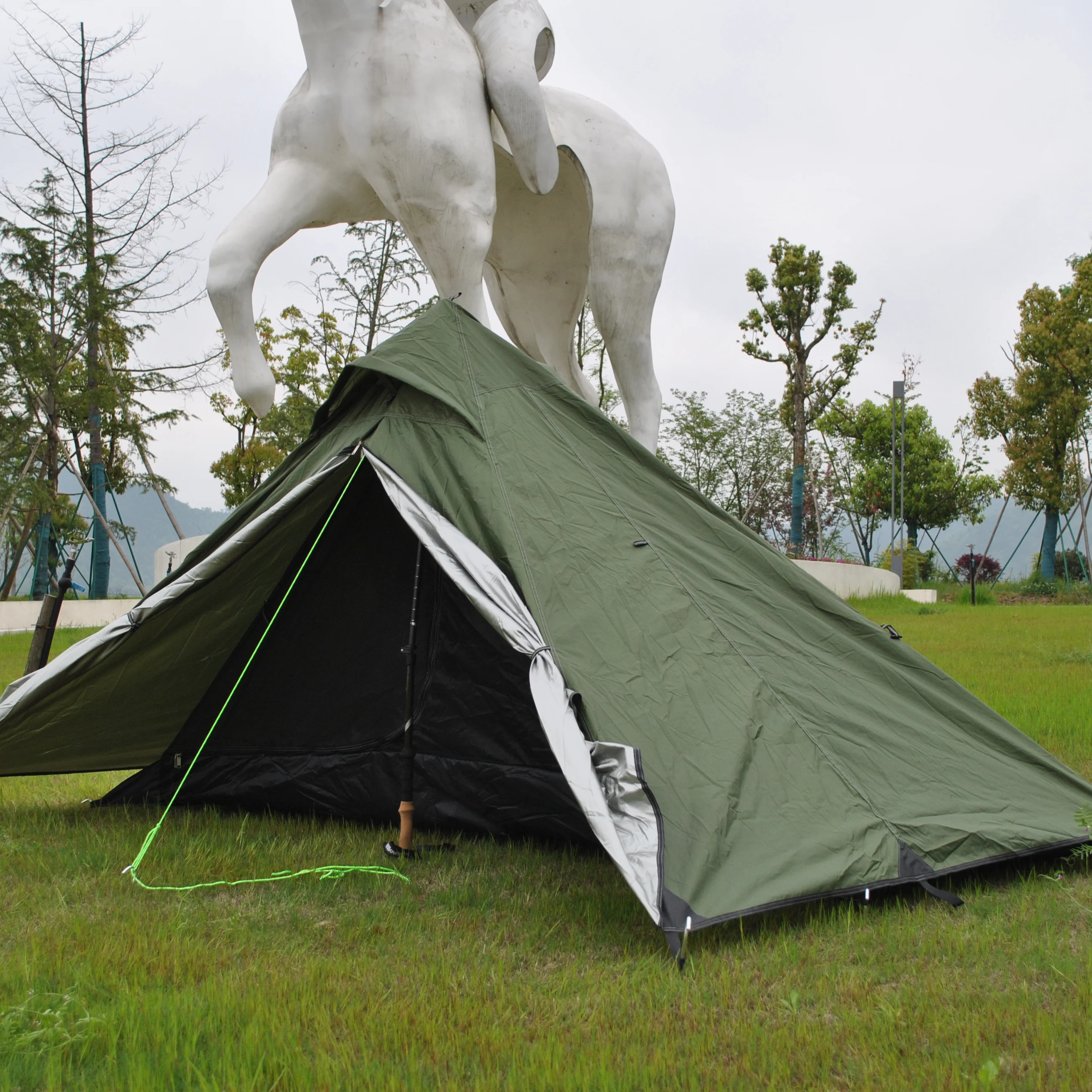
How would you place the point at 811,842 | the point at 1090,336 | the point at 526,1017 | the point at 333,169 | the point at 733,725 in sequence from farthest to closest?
1. the point at 1090,336
2. the point at 333,169
3. the point at 733,725
4. the point at 811,842
5. the point at 526,1017

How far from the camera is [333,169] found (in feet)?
12.3

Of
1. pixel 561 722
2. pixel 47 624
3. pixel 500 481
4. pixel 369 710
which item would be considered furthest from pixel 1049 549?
pixel 561 722

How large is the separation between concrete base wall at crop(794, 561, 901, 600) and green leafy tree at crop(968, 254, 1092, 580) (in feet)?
37.7

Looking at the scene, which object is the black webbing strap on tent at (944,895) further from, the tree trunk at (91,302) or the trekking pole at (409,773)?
the tree trunk at (91,302)

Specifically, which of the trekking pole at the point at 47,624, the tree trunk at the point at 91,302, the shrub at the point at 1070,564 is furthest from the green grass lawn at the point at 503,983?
the shrub at the point at 1070,564

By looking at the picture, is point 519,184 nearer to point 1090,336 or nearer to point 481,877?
point 481,877

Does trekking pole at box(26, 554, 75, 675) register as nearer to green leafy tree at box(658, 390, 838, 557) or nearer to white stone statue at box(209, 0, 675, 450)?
white stone statue at box(209, 0, 675, 450)

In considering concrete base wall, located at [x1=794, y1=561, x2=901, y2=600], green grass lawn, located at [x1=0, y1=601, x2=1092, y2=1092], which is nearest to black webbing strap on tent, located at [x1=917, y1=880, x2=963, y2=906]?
green grass lawn, located at [x1=0, y1=601, x2=1092, y2=1092]

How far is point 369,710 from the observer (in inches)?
149

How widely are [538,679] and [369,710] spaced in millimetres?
1372

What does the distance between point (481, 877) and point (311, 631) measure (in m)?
1.23

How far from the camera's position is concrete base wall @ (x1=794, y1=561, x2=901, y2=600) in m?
15.5

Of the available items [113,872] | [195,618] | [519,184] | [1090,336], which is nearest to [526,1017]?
[113,872]

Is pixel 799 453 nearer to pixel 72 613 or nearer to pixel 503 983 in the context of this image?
pixel 72 613
